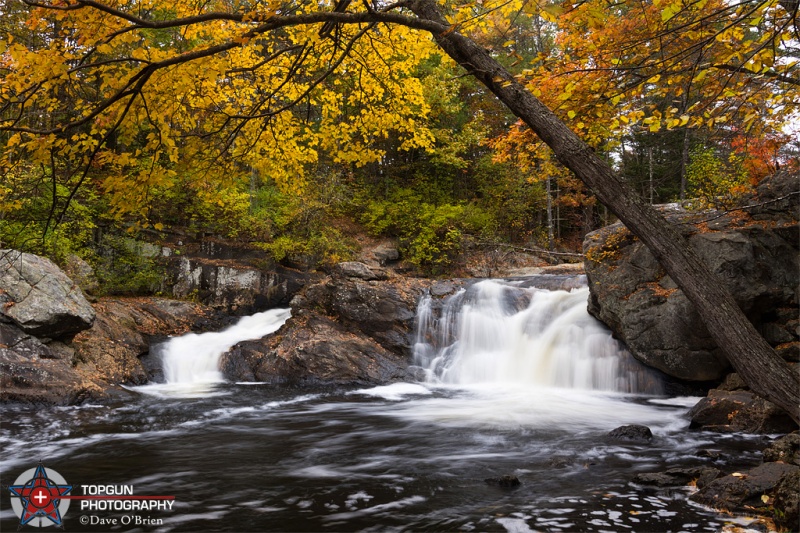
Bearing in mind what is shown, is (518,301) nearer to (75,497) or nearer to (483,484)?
(483,484)

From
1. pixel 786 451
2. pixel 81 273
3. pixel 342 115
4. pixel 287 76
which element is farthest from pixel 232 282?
pixel 786 451

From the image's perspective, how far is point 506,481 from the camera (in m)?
4.88

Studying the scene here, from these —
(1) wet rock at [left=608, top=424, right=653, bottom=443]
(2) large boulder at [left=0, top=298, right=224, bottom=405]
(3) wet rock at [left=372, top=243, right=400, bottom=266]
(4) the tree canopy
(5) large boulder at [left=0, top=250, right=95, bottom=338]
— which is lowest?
(1) wet rock at [left=608, top=424, right=653, bottom=443]

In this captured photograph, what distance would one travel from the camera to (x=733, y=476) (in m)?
4.38

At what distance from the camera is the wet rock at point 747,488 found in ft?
12.9

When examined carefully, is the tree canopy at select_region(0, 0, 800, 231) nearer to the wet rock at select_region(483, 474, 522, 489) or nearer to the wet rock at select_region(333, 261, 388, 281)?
the wet rock at select_region(483, 474, 522, 489)

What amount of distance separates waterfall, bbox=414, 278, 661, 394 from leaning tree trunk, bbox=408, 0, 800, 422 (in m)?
5.76

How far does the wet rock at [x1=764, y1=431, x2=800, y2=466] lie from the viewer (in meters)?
4.66

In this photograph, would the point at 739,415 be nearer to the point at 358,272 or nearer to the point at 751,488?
the point at 751,488

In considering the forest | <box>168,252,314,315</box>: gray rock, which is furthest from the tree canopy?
<box>168,252,314,315</box>: gray rock

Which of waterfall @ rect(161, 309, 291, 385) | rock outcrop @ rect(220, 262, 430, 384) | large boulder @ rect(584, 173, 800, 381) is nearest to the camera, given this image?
large boulder @ rect(584, 173, 800, 381)

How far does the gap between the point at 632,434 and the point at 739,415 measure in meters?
1.55

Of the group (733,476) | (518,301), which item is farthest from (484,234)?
(733,476)

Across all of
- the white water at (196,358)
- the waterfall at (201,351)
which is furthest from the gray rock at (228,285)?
the white water at (196,358)
